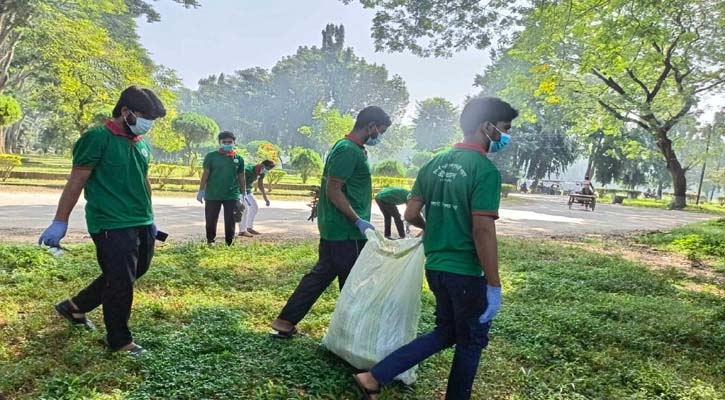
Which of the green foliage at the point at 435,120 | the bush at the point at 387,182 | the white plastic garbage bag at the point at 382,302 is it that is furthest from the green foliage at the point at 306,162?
the green foliage at the point at 435,120

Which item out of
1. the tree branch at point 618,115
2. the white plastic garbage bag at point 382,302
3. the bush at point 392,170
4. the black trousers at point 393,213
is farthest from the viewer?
the bush at point 392,170

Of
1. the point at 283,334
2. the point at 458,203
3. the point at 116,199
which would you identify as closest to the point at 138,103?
the point at 116,199

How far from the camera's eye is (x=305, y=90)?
2441 inches

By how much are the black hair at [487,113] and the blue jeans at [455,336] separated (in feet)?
2.38

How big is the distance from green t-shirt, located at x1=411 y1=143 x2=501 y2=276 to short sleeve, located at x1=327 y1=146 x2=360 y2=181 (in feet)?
2.26

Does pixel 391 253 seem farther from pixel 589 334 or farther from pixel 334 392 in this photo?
pixel 589 334

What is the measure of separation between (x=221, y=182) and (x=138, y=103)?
3442 mm

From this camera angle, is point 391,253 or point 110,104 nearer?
point 391,253

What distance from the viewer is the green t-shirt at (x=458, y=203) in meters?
2.16

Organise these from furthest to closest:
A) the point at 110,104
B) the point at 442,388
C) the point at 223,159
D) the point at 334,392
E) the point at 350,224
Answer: the point at 110,104 < the point at 223,159 < the point at 350,224 < the point at 442,388 < the point at 334,392

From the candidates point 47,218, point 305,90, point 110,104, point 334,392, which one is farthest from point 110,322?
point 305,90

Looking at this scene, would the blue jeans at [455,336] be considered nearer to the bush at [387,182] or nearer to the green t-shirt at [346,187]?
the green t-shirt at [346,187]

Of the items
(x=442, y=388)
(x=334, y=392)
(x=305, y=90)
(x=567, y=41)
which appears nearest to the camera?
(x=334, y=392)

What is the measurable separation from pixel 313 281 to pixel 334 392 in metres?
0.78
